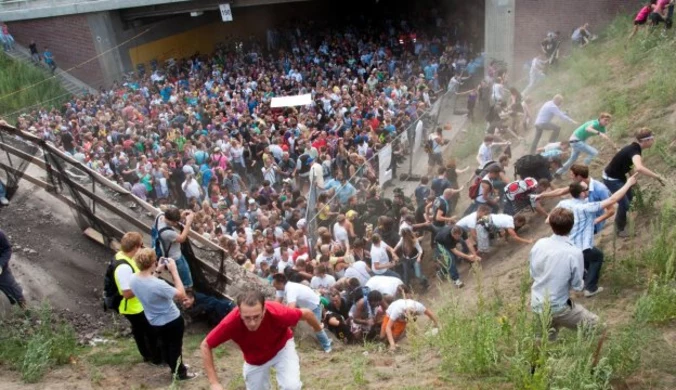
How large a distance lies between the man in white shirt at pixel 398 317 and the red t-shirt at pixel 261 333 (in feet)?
8.08

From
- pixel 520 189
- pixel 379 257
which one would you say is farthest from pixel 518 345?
pixel 520 189

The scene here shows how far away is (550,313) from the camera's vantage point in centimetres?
500

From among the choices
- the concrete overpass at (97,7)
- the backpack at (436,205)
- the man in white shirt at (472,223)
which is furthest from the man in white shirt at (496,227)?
the concrete overpass at (97,7)

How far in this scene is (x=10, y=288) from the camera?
739cm

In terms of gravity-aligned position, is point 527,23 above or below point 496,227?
above

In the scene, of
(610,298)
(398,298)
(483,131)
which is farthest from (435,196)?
(483,131)

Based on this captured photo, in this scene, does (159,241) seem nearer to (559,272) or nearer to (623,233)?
(559,272)

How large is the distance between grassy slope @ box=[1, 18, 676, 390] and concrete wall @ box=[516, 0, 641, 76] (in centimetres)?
1002

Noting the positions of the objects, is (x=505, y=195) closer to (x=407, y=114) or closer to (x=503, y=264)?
(x=503, y=264)

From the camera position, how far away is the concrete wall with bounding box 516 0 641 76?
19.2m

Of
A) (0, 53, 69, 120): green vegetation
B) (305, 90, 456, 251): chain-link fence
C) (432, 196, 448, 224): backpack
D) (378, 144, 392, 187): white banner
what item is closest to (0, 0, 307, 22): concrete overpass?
(0, 53, 69, 120): green vegetation

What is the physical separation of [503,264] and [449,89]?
1027cm

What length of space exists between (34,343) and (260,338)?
2968 mm

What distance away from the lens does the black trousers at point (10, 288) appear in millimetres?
7289
